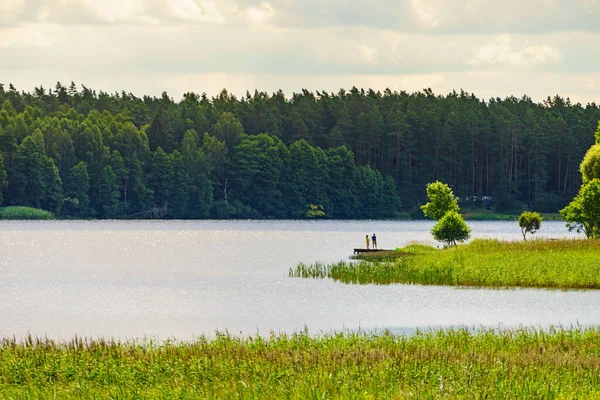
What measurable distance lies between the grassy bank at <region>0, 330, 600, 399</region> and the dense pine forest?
14001cm

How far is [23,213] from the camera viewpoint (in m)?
159

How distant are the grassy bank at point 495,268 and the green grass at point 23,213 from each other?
106 metres

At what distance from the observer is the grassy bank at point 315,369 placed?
62.7 feet

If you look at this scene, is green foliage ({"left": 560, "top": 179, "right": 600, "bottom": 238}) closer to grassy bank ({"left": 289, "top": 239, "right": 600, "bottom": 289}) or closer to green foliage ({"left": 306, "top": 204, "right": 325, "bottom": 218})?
grassy bank ({"left": 289, "top": 239, "right": 600, "bottom": 289})

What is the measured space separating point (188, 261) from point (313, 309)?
33840 millimetres

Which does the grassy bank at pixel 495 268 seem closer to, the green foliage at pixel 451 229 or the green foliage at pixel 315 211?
the green foliage at pixel 451 229

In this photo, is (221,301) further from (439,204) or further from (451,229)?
(439,204)

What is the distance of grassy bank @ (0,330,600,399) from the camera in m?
19.1

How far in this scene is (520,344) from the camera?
26.4 m

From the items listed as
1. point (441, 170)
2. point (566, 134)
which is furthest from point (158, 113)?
point (566, 134)

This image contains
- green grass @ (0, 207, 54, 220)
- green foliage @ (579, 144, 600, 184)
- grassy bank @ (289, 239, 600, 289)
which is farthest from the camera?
green grass @ (0, 207, 54, 220)

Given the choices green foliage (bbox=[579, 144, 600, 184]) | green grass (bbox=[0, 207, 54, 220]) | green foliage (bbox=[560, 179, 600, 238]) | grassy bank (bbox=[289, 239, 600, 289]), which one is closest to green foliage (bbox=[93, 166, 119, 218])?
green grass (bbox=[0, 207, 54, 220])

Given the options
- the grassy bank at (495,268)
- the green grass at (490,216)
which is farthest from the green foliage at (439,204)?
the green grass at (490,216)

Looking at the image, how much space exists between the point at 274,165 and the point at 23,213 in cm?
4461
